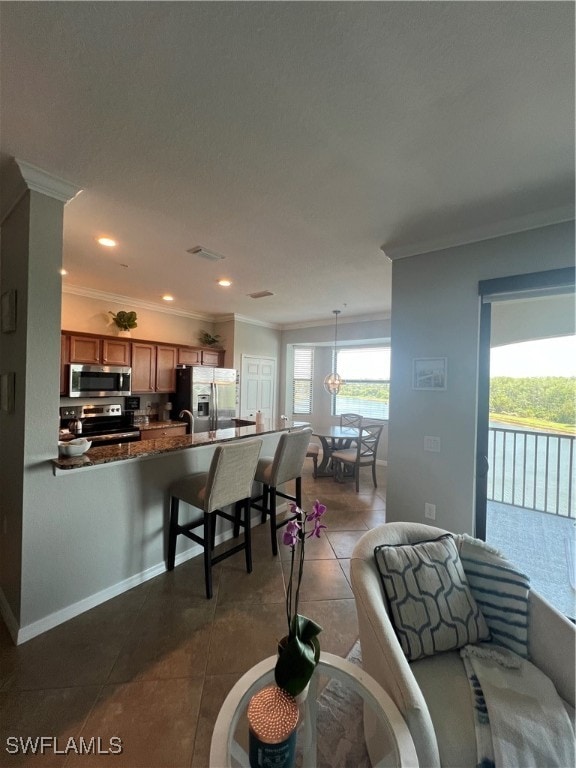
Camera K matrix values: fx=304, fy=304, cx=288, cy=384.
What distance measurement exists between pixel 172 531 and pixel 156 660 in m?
0.84

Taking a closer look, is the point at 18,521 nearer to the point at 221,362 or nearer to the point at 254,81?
the point at 254,81

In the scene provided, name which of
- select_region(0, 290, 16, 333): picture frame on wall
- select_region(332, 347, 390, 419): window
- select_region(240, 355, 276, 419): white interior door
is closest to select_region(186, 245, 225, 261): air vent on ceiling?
select_region(0, 290, 16, 333): picture frame on wall

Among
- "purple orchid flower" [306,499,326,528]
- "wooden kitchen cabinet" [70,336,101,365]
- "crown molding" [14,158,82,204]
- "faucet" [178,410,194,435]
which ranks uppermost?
"crown molding" [14,158,82,204]

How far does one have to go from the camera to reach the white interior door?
6066 mm

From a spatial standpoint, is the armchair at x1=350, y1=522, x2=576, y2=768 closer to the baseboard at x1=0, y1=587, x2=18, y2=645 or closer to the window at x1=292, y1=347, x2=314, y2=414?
the baseboard at x1=0, y1=587, x2=18, y2=645

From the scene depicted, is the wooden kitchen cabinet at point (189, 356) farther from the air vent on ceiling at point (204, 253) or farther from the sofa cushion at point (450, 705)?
the sofa cushion at point (450, 705)

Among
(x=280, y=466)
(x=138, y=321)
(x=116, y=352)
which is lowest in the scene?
(x=280, y=466)

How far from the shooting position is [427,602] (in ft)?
4.04

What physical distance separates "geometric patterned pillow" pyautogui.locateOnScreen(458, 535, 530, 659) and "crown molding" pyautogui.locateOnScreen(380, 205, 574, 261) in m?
2.21

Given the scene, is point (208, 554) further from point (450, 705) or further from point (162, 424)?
point (162, 424)

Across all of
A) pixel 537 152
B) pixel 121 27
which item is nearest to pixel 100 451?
pixel 121 27

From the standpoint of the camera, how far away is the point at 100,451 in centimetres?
225

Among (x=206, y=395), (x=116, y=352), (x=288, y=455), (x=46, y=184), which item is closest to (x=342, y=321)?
(x=206, y=395)

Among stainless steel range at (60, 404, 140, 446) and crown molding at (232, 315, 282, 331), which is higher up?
crown molding at (232, 315, 282, 331)
